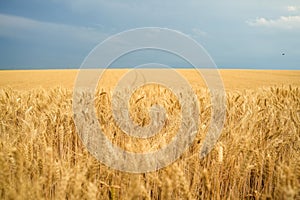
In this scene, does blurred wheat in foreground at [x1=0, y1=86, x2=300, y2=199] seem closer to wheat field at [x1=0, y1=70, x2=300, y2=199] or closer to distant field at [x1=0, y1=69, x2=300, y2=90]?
wheat field at [x1=0, y1=70, x2=300, y2=199]

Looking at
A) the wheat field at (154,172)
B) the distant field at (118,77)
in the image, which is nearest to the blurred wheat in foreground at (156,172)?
the wheat field at (154,172)

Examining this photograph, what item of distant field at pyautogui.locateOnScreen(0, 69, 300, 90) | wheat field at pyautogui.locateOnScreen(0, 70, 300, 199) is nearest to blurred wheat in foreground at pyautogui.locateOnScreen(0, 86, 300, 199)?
wheat field at pyautogui.locateOnScreen(0, 70, 300, 199)

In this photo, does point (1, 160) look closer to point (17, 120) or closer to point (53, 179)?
point (53, 179)

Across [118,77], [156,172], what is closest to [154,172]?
[156,172]

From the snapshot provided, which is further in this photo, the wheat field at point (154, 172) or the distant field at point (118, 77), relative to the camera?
the distant field at point (118, 77)

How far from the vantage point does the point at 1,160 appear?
1.65m

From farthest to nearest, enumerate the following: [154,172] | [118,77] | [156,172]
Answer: [118,77]
[156,172]
[154,172]

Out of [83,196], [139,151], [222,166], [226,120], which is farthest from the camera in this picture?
[226,120]

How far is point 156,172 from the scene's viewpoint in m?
2.17

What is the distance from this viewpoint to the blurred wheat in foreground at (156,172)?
160 cm

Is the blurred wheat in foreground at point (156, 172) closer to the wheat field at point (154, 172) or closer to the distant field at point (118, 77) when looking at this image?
the wheat field at point (154, 172)

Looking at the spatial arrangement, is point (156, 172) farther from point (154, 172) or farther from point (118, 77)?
point (118, 77)

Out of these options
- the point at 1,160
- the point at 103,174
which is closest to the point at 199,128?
the point at 103,174

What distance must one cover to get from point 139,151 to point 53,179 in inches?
24.8
